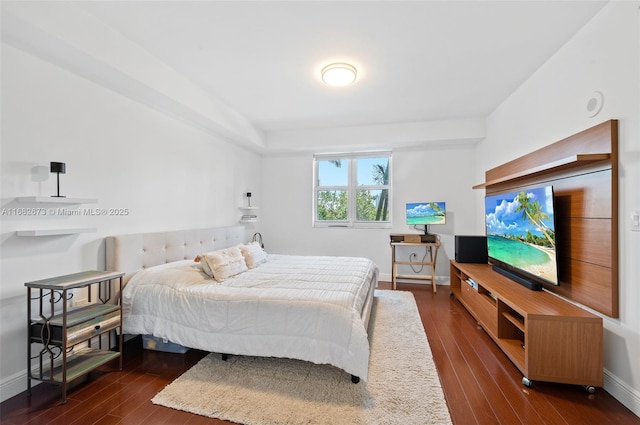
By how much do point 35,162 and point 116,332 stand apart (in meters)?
1.57

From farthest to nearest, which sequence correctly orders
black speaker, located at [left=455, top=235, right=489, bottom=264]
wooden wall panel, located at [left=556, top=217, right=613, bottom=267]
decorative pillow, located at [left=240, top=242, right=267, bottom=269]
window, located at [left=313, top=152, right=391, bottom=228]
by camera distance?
window, located at [left=313, top=152, right=391, bottom=228]
black speaker, located at [left=455, top=235, right=489, bottom=264]
decorative pillow, located at [left=240, top=242, right=267, bottom=269]
wooden wall panel, located at [left=556, top=217, right=613, bottom=267]

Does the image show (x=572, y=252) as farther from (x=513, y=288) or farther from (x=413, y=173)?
(x=413, y=173)

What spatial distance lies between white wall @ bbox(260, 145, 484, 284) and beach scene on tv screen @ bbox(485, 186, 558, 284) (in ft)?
4.19

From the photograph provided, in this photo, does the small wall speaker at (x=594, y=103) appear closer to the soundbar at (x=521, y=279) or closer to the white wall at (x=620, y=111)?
the white wall at (x=620, y=111)

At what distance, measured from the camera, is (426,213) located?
4828 mm

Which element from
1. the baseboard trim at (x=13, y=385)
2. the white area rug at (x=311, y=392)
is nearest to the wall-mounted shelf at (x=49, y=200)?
the baseboard trim at (x=13, y=385)

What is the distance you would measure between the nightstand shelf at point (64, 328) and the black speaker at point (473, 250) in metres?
3.94

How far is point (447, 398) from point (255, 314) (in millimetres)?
1447

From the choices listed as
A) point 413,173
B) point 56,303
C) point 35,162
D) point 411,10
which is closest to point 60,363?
point 56,303

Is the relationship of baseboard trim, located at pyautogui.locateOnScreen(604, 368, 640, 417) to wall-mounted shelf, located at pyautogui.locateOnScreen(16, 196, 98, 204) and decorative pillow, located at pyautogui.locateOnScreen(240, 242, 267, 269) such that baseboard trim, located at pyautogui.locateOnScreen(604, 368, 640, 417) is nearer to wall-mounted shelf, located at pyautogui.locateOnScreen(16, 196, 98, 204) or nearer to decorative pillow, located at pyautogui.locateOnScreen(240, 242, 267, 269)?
decorative pillow, located at pyautogui.locateOnScreen(240, 242, 267, 269)

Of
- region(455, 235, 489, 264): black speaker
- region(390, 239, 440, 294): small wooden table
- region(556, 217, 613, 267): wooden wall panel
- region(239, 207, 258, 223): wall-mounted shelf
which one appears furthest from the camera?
region(239, 207, 258, 223): wall-mounted shelf

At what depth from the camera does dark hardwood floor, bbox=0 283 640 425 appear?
178 centimetres

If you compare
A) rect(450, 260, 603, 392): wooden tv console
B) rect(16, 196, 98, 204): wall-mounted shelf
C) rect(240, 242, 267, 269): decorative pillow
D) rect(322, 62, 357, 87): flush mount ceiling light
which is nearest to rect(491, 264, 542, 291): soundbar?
rect(450, 260, 603, 392): wooden tv console

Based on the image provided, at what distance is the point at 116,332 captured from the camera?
268 cm
